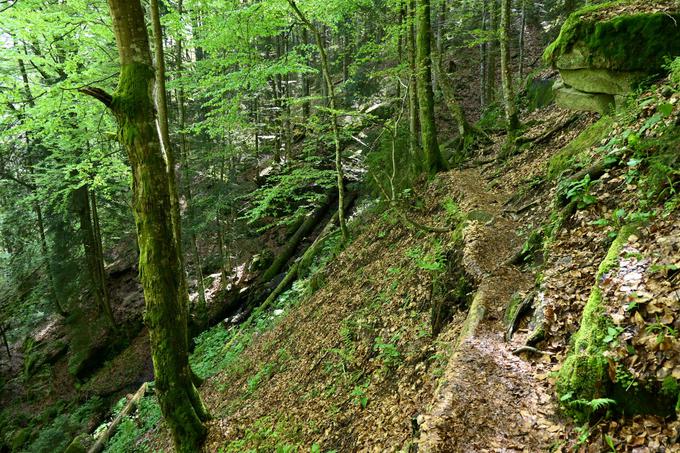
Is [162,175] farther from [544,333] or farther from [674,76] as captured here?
[674,76]

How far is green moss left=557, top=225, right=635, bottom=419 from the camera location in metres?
2.93

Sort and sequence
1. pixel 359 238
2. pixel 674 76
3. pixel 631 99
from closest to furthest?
pixel 674 76
pixel 631 99
pixel 359 238

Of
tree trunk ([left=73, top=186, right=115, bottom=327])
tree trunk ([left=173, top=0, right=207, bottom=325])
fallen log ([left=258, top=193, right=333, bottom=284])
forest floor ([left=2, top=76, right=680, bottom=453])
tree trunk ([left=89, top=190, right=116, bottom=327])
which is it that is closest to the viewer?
forest floor ([left=2, top=76, right=680, bottom=453])

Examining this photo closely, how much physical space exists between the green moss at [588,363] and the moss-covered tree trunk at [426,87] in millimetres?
7854

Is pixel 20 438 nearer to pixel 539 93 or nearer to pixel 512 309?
pixel 512 309

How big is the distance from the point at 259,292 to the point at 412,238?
8691 mm

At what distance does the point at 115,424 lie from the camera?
11086mm

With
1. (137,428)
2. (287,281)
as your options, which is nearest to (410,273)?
(287,281)

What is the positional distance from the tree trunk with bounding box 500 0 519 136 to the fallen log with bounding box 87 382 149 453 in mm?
13246

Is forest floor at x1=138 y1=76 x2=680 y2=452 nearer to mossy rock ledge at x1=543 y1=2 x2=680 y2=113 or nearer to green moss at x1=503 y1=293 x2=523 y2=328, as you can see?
green moss at x1=503 y1=293 x2=523 y2=328

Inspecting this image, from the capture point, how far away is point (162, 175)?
5.30 metres

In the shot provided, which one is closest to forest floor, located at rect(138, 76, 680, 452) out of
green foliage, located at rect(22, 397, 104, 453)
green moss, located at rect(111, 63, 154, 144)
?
green moss, located at rect(111, 63, 154, 144)

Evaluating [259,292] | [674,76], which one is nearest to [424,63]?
[674,76]

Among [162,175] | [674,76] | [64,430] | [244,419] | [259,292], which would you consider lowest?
[64,430]
